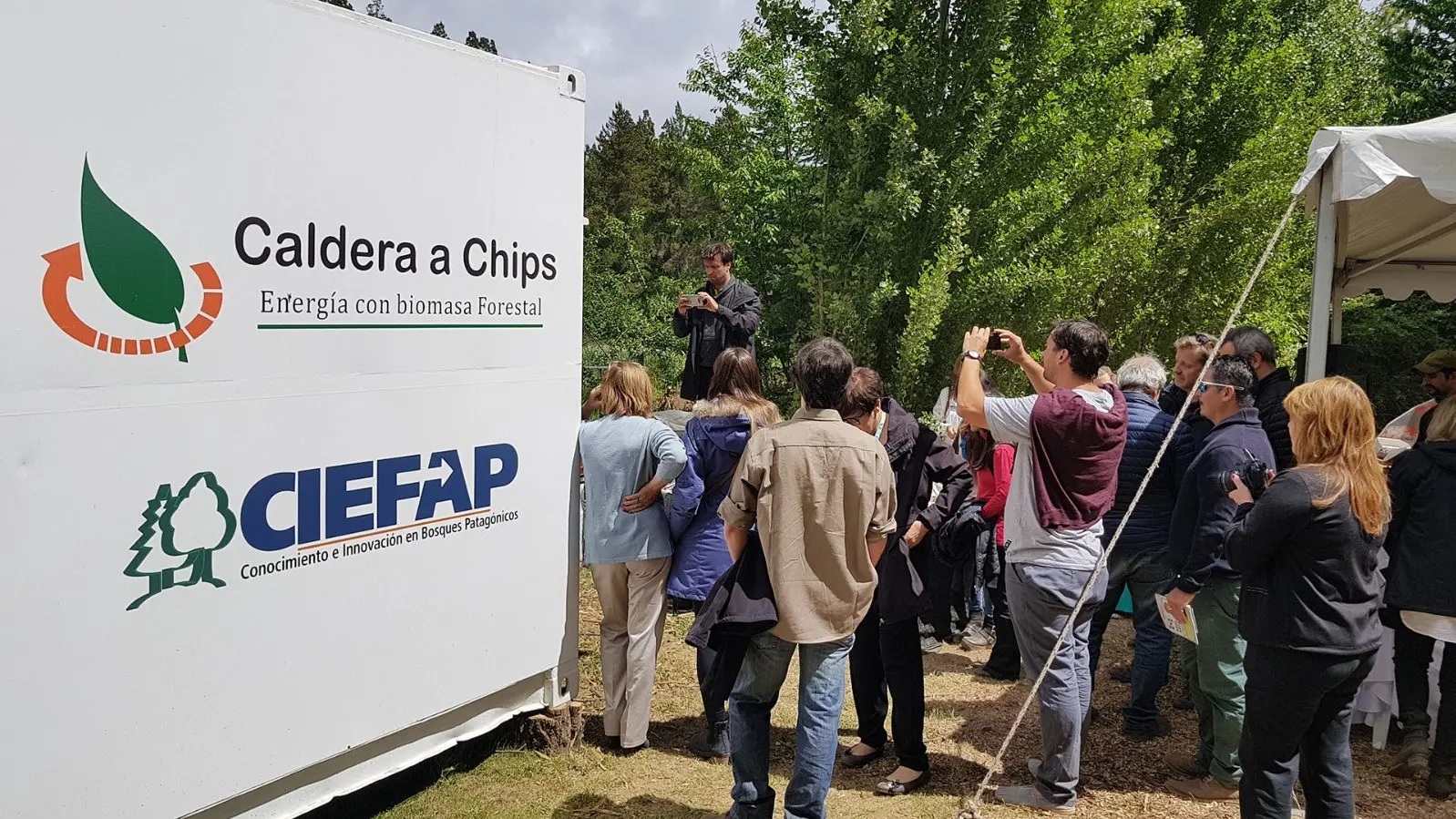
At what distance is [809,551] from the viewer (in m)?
3.56

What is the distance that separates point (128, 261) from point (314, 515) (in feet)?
3.22

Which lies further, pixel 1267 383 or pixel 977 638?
pixel 977 638

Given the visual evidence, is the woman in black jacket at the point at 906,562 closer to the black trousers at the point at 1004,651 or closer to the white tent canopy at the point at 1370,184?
the black trousers at the point at 1004,651

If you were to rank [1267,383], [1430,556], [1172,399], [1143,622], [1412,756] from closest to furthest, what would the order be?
1. [1430,556]
2. [1412,756]
3. [1143,622]
4. [1267,383]
5. [1172,399]

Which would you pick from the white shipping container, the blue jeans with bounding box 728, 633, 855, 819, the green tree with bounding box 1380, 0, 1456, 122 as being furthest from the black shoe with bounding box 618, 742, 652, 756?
the green tree with bounding box 1380, 0, 1456, 122

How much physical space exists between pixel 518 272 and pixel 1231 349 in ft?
12.8

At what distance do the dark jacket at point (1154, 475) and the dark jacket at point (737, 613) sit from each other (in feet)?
7.50

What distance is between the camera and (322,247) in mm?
3357

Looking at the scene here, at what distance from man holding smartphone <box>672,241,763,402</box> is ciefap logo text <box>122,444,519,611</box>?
2648mm

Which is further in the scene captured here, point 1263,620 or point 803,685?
point 803,685

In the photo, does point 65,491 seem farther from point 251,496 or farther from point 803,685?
point 803,685

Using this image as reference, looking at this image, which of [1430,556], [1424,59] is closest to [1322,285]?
[1430,556]

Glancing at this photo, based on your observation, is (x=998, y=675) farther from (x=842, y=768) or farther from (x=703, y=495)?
(x=703, y=495)

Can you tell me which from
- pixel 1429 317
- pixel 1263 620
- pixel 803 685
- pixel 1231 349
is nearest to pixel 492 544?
pixel 803 685
